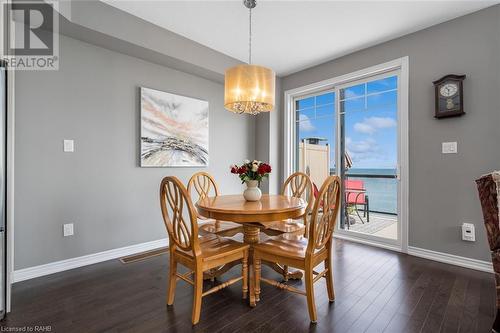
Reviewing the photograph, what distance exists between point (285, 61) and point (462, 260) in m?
3.22

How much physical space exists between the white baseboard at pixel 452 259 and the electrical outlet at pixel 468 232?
0.20 meters

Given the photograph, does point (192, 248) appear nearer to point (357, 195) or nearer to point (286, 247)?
point (286, 247)

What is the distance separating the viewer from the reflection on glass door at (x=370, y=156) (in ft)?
10.6

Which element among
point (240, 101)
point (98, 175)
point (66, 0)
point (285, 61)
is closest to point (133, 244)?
point (98, 175)

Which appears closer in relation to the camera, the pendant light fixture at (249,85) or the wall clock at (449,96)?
the pendant light fixture at (249,85)

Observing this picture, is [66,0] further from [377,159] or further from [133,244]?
[377,159]

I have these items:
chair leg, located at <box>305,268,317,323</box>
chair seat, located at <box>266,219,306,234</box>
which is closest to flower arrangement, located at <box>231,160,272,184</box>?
chair seat, located at <box>266,219,306,234</box>

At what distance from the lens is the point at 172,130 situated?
327 cm

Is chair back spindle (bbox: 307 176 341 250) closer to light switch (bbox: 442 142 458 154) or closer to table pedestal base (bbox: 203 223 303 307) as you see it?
table pedestal base (bbox: 203 223 303 307)

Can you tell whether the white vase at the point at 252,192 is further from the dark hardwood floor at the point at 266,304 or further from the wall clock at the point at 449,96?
the wall clock at the point at 449,96

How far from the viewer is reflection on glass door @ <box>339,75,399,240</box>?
3219 millimetres

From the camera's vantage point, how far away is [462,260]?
101 inches

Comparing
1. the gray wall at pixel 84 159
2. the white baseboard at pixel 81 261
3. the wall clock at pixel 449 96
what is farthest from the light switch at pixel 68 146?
the wall clock at pixel 449 96

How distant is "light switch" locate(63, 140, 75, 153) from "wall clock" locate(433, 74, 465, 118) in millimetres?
3818
